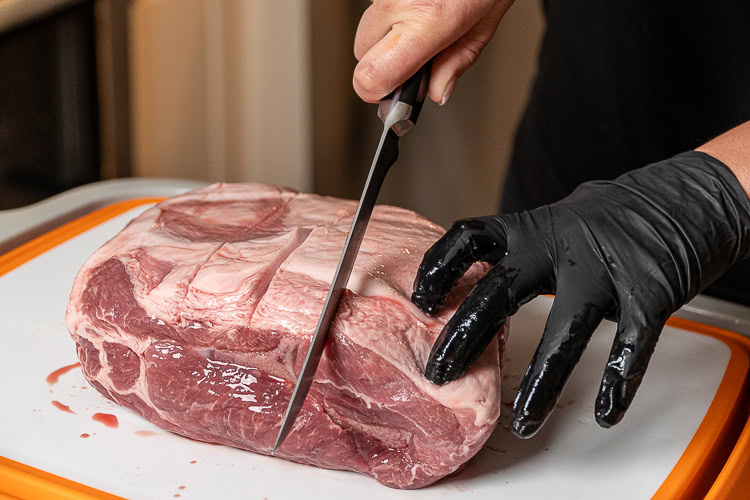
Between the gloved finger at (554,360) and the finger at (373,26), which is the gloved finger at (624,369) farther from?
the finger at (373,26)

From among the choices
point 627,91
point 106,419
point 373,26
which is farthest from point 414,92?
point 627,91

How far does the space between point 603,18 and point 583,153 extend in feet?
1.17

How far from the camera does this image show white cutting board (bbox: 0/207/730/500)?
1.26m

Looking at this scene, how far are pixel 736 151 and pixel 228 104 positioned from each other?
2102 mm

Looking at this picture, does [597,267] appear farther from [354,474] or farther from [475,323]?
[354,474]

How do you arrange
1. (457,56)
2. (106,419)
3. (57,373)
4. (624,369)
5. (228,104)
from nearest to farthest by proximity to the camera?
(624,369) → (106,419) → (57,373) → (457,56) → (228,104)

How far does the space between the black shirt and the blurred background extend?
104 cm

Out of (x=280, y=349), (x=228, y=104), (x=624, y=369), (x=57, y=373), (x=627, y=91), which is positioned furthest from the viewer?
(x=228, y=104)

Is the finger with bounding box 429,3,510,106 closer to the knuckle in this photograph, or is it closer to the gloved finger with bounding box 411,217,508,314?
the knuckle

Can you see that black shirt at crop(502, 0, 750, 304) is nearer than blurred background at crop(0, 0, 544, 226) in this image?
Yes

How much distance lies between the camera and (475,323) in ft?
3.80

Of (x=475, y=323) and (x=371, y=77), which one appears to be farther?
(x=371, y=77)

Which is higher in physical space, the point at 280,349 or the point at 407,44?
the point at 407,44

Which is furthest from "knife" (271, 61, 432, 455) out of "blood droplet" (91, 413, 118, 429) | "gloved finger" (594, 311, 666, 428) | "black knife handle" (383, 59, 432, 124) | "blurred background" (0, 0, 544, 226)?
"blurred background" (0, 0, 544, 226)
